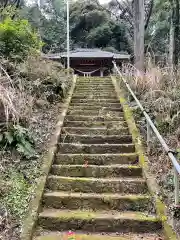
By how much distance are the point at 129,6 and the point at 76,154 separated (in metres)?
16.7

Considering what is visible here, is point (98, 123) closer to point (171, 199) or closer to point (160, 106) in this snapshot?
point (160, 106)

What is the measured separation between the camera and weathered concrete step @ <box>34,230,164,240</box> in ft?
12.6

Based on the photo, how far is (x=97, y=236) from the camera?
392cm

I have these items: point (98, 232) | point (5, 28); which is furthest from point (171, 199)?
point (5, 28)

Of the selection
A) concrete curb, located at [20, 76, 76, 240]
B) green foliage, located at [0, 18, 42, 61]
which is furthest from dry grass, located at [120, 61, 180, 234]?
green foliage, located at [0, 18, 42, 61]

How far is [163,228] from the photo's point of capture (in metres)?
3.82

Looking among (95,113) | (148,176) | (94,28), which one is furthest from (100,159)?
(94,28)

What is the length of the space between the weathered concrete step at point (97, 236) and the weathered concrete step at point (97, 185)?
832mm

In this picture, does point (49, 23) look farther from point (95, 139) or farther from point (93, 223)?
point (93, 223)

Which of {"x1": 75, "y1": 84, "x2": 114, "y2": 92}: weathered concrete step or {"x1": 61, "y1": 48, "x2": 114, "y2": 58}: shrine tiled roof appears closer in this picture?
{"x1": 75, "y1": 84, "x2": 114, "y2": 92}: weathered concrete step

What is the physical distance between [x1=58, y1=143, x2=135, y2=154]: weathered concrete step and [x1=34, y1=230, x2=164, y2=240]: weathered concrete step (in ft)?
6.40

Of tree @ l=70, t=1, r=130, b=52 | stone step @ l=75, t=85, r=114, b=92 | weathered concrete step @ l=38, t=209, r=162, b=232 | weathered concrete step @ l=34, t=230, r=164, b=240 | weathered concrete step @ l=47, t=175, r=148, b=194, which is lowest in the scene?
weathered concrete step @ l=34, t=230, r=164, b=240

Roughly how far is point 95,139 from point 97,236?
2451mm

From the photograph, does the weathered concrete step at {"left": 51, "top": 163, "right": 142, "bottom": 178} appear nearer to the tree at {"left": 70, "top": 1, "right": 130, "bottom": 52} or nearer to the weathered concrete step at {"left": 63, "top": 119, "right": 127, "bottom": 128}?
the weathered concrete step at {"left": 63, "top": 119, "right": 127, "bottom": 128}
